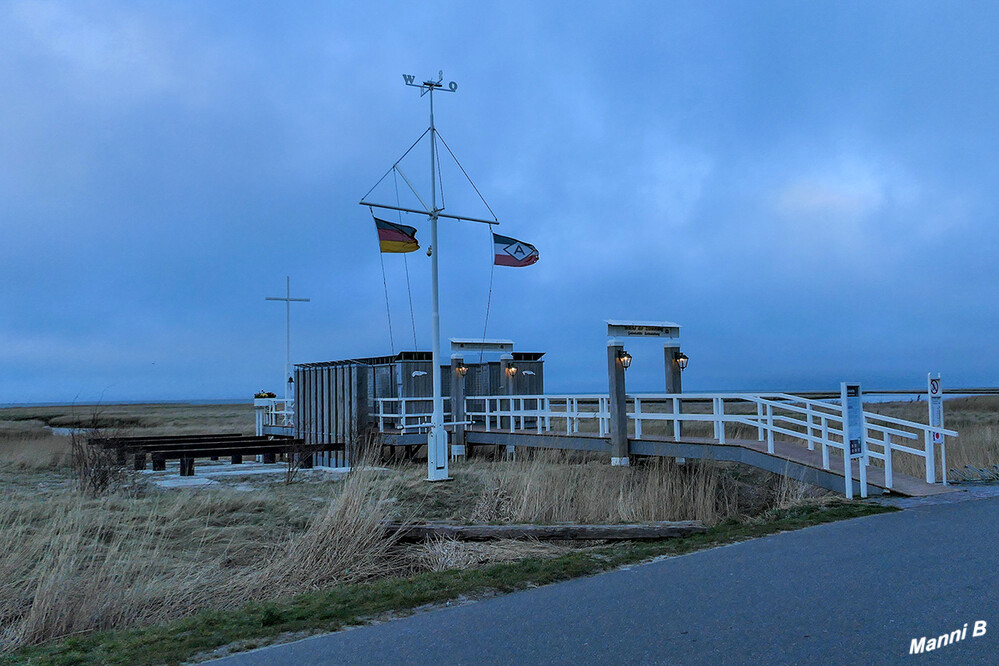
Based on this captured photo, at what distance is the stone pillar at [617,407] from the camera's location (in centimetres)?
1602

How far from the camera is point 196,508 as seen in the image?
36.3ft

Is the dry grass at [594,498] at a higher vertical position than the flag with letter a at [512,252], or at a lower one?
lower

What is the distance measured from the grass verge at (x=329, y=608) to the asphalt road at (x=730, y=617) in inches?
14.0

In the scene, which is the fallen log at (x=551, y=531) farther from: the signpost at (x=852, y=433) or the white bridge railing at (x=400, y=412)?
the white bridge railing at (x=400, y=412)

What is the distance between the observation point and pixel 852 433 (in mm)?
10727

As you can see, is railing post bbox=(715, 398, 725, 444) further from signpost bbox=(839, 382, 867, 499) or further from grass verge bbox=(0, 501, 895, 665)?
grass verge bbox=(0, 501, 895, 665)

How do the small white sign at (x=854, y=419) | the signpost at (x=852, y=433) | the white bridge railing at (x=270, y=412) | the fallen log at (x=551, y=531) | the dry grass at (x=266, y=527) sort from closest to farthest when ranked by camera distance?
the dry grass at (x=266, y=527) → the fallen log at (x=551, y=531) → the signpost at (x=852, y=433) → the small white sign at (x=854, y=419) → the white bridge railing at (x=270, y=412)

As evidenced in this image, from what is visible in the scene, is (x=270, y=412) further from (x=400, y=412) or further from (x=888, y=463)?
(x=888, y=463)

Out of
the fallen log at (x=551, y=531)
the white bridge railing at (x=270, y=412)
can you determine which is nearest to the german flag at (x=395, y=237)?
the fallen log at (x=551, y=531)

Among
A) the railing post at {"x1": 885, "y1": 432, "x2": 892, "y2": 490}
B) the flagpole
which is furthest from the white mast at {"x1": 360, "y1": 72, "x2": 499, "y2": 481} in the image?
the railing post at {"x1": 885, "y1": 432, "x2": 892, "y2": 490}

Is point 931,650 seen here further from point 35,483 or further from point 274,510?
point 35,483

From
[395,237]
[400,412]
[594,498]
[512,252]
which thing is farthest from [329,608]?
[400,412]

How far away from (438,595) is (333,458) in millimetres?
17350

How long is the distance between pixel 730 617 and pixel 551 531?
4.23 m
